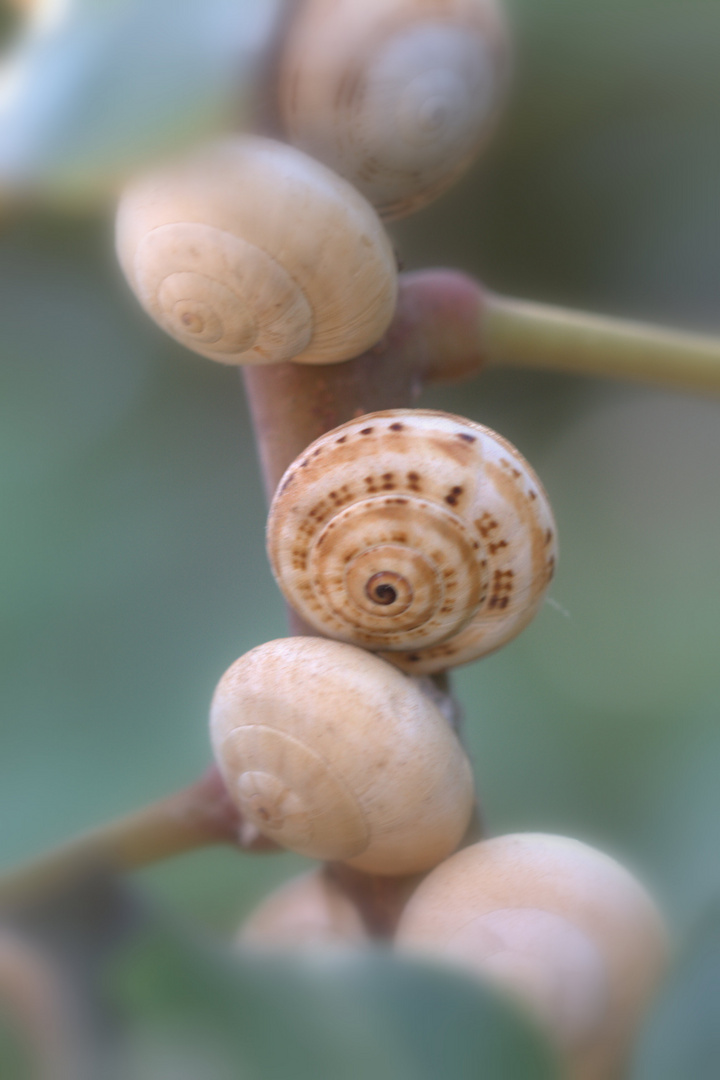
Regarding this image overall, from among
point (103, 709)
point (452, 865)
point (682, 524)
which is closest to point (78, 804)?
point (103, 709)

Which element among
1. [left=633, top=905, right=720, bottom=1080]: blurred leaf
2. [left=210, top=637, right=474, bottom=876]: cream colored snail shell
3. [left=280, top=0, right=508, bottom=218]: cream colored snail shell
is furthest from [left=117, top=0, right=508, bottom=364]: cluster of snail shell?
[left=633, top=905, right=720, bottom=1080]: blurred leaf

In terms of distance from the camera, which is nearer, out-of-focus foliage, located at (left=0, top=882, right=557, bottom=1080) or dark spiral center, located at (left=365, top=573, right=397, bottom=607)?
out-of-focus foliage, located at (left=0, top=882, right=557, bottom=1080)

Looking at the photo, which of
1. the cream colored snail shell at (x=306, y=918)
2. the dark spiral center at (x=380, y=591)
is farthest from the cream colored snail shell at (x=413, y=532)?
the cream colored snail shell at (x=306, y=918)

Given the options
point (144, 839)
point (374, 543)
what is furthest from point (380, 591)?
point (144, 839)

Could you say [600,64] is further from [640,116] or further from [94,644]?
[94,644]

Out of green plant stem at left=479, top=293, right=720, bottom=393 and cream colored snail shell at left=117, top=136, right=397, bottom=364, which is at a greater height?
green plant stem at left=479, top=293, right=720, bottom=393

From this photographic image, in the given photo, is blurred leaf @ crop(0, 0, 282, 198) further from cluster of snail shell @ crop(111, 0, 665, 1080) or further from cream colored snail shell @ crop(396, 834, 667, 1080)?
cream colored snail shell @ crop(396, 834, 667, 1080)
